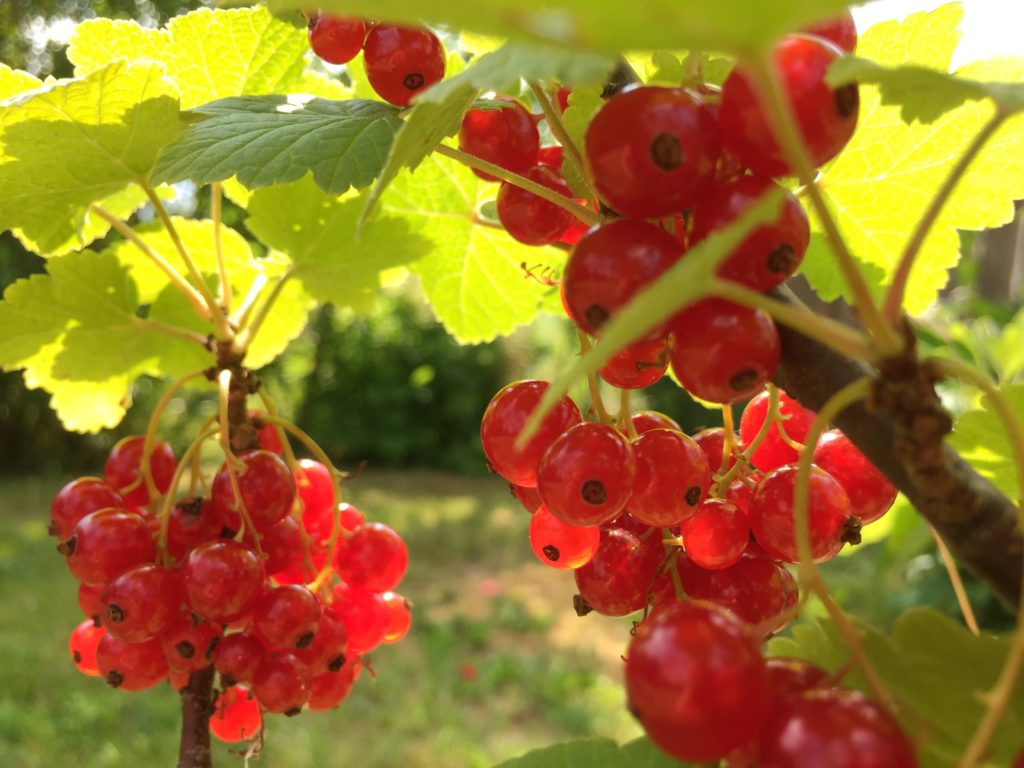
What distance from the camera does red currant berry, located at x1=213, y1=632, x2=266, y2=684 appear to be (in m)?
0.94

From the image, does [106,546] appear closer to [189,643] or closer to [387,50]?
[189,643]

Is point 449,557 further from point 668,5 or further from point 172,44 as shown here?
point 668,5

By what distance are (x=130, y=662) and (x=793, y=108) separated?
0.86m

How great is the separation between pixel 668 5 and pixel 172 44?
0.93 metres

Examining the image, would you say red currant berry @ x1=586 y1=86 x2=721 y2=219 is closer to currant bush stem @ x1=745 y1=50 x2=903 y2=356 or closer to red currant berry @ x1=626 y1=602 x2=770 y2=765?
currant bush stem @ x1=745 y1=50 x2=903 y2=356

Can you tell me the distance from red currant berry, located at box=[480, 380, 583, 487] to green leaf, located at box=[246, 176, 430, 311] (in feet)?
1.53

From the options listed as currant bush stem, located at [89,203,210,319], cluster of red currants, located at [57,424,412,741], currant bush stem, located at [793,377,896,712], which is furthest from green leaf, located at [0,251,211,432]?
currant bush stem, located at [793,377,896,712]

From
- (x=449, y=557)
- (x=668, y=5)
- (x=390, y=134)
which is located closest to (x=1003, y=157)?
(x=390, y=134)

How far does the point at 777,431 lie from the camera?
2.74 ft

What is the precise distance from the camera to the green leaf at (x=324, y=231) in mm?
1169

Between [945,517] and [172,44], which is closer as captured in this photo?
[945,517]

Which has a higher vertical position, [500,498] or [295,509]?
[295,509]

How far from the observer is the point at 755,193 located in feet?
1.73

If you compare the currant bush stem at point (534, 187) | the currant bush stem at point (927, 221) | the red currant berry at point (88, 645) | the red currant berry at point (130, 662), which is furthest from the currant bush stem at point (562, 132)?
the red currant berry at point (88, 645)
